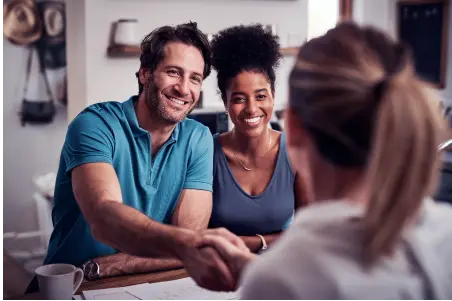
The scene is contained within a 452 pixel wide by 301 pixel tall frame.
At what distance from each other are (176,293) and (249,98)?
2.04 ft

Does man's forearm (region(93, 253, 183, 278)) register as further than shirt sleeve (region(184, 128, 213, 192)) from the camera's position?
No

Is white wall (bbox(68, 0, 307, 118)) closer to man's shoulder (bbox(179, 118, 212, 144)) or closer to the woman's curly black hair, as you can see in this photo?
the woman's curly black hair

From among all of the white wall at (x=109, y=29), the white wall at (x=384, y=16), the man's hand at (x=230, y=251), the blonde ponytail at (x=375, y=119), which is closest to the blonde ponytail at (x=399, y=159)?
the blonde ponytail at (x=375, y=119)

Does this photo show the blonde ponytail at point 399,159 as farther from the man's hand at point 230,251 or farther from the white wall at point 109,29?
the white wall at point 109,29

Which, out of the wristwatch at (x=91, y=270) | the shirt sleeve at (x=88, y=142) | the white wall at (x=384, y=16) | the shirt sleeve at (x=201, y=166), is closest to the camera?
the wristwatch at (x=91, y=270)

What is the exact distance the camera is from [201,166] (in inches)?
61.4

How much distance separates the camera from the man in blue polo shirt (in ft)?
4.09

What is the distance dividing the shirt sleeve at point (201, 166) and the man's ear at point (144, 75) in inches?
8.7

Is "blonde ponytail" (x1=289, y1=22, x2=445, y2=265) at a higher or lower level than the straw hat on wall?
lower

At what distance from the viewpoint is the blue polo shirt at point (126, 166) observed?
139cm

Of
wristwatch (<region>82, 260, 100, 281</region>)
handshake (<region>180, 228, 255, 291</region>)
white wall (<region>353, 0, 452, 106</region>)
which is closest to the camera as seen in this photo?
handshake (<region>180, 228, 255, 291</region>)

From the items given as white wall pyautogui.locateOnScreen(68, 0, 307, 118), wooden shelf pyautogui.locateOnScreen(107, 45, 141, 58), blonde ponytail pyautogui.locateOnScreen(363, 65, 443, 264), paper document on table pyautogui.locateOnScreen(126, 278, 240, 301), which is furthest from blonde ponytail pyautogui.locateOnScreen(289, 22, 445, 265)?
wooden shelf pyautogui.locateOnScreen(107, 45, 141, 58)

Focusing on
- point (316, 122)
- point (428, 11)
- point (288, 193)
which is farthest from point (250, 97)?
point (428, 11)

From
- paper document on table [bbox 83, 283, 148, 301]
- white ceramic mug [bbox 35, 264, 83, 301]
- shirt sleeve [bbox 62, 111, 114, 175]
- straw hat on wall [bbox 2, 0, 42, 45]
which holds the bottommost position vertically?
paper document on table [bbox 83, 283, 148, 301]
